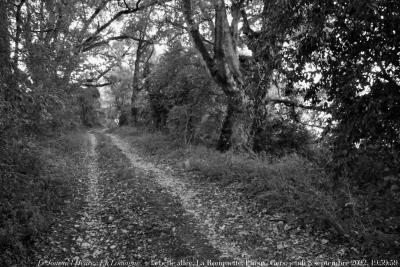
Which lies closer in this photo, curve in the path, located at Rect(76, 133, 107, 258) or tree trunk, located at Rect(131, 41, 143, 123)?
curve in the path, located at Rect(76, 133, 107, 258)

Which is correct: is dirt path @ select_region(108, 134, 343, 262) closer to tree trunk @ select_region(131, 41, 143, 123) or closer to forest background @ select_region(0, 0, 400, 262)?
forest background @ select_region(0, 0, 400, 262)

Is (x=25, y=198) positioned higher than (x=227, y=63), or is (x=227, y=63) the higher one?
(x=227, y=63)

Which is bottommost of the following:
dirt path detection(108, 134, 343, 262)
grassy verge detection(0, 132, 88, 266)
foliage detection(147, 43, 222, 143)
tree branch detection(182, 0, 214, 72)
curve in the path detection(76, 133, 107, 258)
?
curve in the path detection(76, 133, 107, 258)

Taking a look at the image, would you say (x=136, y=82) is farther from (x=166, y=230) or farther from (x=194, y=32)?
(x=166, y=230)

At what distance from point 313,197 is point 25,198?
6.64 m

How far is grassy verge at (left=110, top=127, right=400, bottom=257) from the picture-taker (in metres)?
5.22

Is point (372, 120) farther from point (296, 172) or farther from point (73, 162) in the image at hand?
point (73, 162)

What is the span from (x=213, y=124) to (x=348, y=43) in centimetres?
1256

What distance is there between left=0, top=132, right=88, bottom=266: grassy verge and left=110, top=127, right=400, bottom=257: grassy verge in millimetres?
4716

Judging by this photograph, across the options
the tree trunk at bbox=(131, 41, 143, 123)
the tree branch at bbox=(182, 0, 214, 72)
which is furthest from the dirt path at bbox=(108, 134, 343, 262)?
the tree trunk at bbox=(131, 41, 143, 123)

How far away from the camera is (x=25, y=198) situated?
7297 mm

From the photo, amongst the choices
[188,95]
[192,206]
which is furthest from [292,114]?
[188,95]

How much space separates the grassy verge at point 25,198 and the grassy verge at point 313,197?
15.5 feet

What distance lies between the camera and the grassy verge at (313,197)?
5.22m
